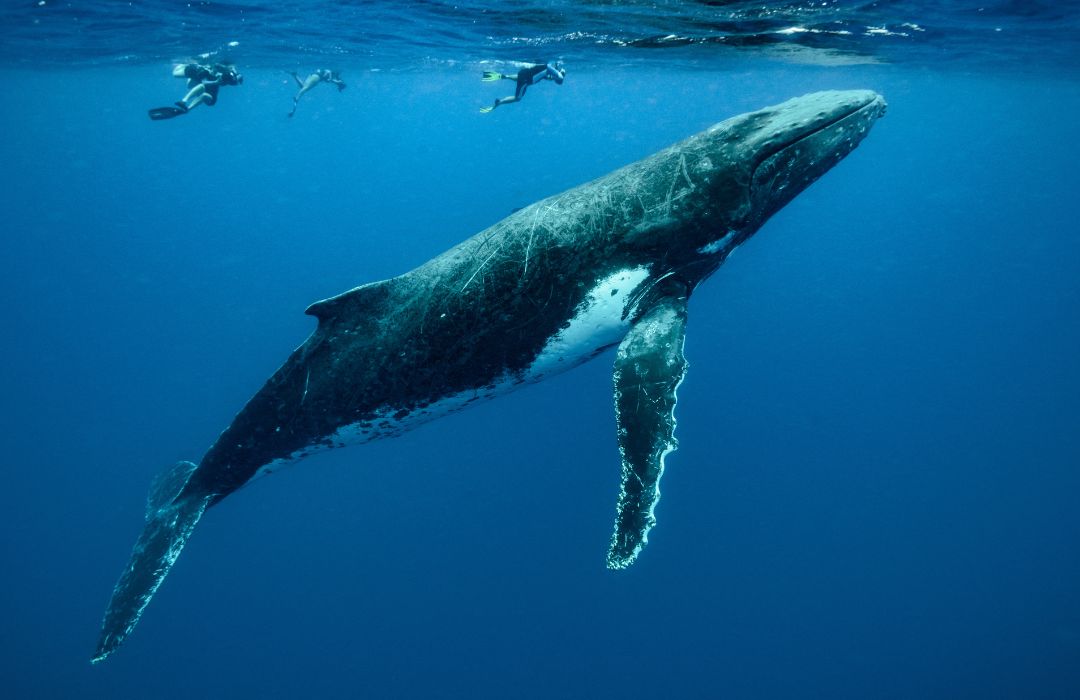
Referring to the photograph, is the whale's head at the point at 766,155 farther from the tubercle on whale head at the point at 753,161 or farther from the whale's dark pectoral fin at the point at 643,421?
the whale's dark pectoral fin at the point at 643,421

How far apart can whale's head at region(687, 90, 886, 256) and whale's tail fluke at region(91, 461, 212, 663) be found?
697 cm

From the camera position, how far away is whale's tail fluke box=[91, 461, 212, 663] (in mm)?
6207

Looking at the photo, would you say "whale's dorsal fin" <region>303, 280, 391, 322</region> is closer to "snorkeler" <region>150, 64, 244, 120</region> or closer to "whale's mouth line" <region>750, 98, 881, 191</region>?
"whale's mouth line" <region>750, 98, 881, 191</region>

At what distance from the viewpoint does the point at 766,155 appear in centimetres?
526

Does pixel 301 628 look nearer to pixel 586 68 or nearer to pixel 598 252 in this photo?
pixel 598 252

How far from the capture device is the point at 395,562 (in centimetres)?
1998

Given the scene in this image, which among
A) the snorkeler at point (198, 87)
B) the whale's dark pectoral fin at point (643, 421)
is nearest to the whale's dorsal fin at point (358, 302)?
the whale's dark pectoral fin at point (643, 421)

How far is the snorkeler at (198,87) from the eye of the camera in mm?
15180

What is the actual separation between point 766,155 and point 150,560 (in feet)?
27.8

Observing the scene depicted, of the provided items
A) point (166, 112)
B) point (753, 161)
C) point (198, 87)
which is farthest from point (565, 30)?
point (753, 161)

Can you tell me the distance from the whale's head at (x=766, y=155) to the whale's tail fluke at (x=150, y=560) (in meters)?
6.97

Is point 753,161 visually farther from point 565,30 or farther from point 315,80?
point 315,80

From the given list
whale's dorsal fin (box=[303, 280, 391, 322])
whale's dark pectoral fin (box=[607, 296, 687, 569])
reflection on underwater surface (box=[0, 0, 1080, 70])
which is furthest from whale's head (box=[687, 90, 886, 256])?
reflection on underwater surface (box=[0, 0, 1080, 70])

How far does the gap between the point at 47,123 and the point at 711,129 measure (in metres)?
108
